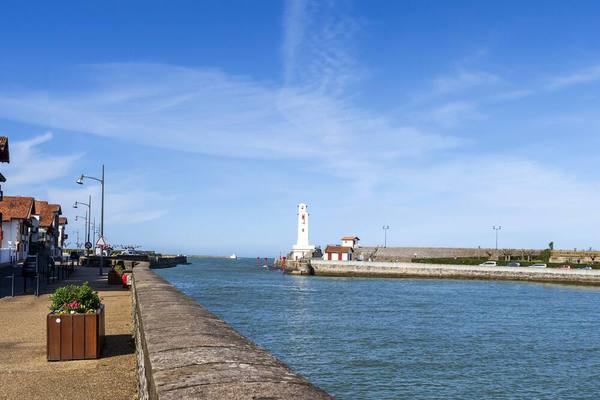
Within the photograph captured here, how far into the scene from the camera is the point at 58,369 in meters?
10.4

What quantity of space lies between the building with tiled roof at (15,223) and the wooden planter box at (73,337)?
60.9 meters

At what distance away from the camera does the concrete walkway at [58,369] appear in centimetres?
891

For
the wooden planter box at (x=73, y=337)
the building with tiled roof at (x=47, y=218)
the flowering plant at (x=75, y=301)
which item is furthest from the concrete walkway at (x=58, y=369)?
the building with tiled roof at (x=47, y=218)

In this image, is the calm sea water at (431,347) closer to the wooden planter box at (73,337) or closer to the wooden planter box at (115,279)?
the wooden planter box at (115,279)

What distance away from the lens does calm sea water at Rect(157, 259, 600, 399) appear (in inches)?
758

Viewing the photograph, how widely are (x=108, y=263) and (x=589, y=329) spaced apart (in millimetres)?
48980

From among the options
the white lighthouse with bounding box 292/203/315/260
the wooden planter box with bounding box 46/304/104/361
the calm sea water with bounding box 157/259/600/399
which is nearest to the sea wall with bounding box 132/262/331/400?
the wooden planter box with bounding box 46/304/104/361

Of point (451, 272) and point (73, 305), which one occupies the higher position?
point (73, 305)

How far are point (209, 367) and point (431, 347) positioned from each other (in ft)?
75.1

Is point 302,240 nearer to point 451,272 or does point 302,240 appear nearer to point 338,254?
point 338,254

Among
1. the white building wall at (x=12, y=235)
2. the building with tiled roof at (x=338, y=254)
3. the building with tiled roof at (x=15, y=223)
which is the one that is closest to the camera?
the white building wall at (x=12, y=235)

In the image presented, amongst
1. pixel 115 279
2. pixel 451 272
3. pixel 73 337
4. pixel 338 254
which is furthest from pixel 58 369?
pixel 338 254

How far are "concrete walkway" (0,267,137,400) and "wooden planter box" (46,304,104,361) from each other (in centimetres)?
19

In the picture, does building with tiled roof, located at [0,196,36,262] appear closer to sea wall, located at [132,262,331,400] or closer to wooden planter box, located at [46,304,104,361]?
wooden planter box, located at [46,304,104,361]
